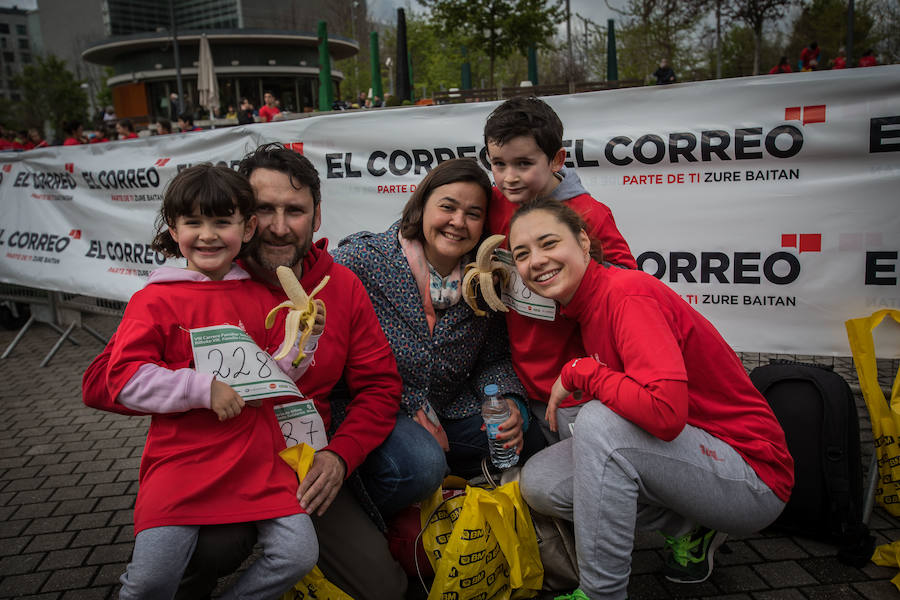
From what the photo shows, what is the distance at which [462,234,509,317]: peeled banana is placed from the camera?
2658 millimetres

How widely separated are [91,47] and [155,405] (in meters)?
55.3

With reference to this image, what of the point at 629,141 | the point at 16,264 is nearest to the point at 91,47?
the point at 16,264

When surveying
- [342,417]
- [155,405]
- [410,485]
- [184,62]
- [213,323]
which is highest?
[184,62]

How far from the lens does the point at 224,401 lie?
1975mm

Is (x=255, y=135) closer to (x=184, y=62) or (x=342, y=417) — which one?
(x=342, y=417)

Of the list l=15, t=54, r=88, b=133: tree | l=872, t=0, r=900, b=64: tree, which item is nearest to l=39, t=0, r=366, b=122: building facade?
l=15, t=54, r=88, b=133: tree

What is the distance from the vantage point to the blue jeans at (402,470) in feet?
8.43

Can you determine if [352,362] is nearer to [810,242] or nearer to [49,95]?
[810,242]

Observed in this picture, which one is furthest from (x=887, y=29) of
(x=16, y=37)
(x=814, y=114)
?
(x=16, y=37)

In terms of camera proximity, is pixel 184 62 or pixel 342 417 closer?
pixel 342 417

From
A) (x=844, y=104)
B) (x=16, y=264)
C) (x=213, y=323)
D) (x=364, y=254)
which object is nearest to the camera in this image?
(x=213, y=323)

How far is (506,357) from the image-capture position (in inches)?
122

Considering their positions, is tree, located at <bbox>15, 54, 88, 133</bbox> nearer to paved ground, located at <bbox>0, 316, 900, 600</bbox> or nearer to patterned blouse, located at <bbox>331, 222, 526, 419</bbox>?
paved ground, located at <bbox>0, 316, 900, 600</bbox>

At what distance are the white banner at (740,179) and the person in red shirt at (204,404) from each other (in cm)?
243
